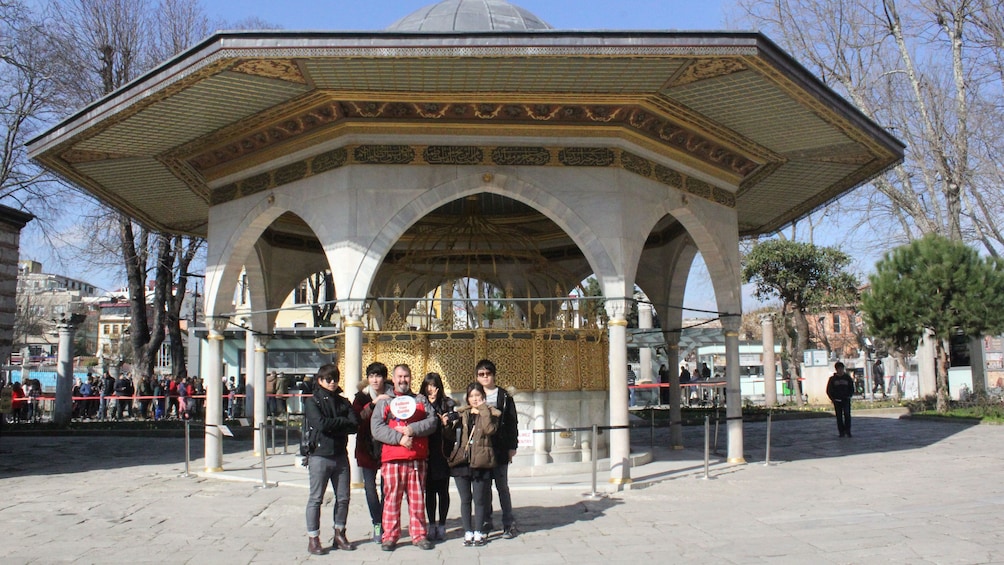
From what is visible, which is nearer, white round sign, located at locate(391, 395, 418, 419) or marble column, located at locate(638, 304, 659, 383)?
white round sign, located at locate(391, 395, 418, 419)

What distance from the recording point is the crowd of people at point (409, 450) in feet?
19.2

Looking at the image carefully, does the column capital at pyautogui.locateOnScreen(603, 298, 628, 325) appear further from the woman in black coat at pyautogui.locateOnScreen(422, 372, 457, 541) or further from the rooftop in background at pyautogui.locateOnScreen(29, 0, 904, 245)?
the woman in black coat at pyautogui.locateOnScreen(422, 372, 457, 541)

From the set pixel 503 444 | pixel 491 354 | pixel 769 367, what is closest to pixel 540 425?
pixel 491 354

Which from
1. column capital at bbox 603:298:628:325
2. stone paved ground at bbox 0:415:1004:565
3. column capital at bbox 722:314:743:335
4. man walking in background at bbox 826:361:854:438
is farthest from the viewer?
man walking in background at bbox 826:361:854:438

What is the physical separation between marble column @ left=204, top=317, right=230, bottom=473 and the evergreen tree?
14.6m

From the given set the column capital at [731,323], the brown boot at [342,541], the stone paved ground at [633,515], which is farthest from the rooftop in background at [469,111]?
the brown boot at [342,541]

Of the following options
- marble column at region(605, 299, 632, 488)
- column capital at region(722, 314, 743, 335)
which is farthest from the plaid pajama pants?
column capital at region(722, 314, 743, 335)

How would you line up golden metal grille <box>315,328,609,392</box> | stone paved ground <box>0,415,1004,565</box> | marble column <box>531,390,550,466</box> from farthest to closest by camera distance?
golden metal grille <box>315,328,609,392</box> → marble column <box>531,390,550,466</box> → stone paved ground <box>0,415,1004,565</box>

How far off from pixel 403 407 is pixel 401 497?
2.15 feet

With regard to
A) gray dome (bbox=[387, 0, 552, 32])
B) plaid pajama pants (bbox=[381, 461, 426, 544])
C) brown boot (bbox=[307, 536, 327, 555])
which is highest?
gray dome (bbox=[387, 0, 552, 32])

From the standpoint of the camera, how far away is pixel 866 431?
603 inches

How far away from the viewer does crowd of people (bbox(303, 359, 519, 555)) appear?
5.86 m

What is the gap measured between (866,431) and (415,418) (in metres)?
11.9

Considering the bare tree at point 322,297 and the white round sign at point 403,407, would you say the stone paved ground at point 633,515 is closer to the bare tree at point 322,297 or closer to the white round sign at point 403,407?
the white round sign at point 403,407
